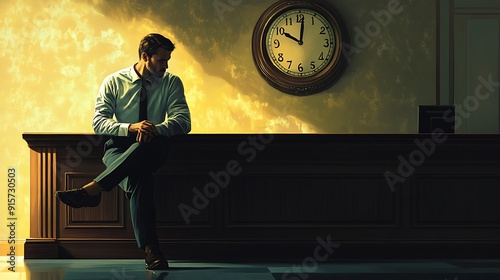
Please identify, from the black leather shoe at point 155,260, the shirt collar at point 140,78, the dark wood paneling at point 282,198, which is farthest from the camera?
the dark wood paneling at point 282,198

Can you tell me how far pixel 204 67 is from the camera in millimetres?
6273

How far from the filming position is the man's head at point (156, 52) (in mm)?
4715

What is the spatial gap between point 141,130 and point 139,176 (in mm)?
285

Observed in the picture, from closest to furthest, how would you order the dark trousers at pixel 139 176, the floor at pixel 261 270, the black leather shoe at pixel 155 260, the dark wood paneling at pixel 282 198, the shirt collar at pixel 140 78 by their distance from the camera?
the floor at pixel 261 270 → the dark trousers at pixel 139 176 → the black leather shoe at pixel 155 260 → the shirt collar at pixel 140 78 → the dark wood paneling at pixel 282 198

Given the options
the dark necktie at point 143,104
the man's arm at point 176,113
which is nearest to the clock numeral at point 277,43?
the man's arm at point 176,113

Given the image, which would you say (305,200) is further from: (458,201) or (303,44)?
(303,44)

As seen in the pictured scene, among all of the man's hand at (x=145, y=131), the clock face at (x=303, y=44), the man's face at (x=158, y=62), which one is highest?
the clock face at (x=303, y=44)

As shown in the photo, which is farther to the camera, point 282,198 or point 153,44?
point 282,198

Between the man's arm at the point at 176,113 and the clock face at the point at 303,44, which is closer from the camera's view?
the man's arm at the point at 176,113

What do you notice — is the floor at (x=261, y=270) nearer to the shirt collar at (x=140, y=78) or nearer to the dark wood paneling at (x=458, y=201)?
the dark wood paneling at (x=458, y=201)

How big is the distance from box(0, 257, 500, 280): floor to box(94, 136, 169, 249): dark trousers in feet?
0.83

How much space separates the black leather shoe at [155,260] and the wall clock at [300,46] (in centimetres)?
212

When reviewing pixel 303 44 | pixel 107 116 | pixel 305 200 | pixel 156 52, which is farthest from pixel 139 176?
pixel 303 44

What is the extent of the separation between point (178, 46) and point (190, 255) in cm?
187
